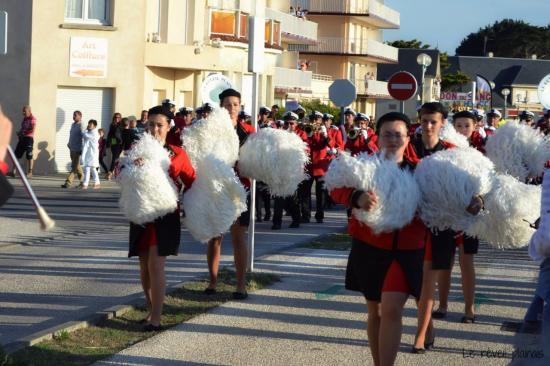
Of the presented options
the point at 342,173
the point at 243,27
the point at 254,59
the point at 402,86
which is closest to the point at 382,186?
the point at 342,173

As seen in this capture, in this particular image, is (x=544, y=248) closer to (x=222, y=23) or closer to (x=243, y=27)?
(x=222, y=23)

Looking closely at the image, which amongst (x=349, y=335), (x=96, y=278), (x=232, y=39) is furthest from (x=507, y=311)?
(x=232, y=39)

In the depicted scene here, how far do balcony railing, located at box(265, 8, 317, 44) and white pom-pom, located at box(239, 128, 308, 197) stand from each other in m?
40.6

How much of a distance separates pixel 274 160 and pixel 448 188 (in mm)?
3131

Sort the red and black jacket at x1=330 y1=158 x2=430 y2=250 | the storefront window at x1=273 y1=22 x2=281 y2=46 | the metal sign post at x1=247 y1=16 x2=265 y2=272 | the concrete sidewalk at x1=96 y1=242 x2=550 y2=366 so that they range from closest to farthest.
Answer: the red and black jacket at x1=330 y1=158 x2=430 y2=250 → the concrete sidewalk at x1=96 y1=242 x2=550 y2=366 → the metal sign post at x1=247 y1=16 x2=265 y2=272 → the storefront window at x1=273 y1=22 x2=281 y2=46

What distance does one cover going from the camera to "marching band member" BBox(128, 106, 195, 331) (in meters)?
8.51

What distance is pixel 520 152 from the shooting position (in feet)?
Result: 32.1

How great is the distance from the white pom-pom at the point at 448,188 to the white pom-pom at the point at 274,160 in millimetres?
2863

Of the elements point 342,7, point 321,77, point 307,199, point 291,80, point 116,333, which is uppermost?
point 342,7

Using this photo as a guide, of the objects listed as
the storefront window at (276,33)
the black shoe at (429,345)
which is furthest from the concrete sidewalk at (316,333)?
the storefront window at (276,33)

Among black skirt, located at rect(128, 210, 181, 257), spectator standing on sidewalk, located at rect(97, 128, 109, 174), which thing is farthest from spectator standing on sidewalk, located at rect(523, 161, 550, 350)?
spectator standing on sidewalk, located at rect(97, 128, 109, 174)

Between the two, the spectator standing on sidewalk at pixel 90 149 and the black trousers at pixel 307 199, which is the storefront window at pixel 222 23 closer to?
the spectator standing on sidewalk at pixel 90 149

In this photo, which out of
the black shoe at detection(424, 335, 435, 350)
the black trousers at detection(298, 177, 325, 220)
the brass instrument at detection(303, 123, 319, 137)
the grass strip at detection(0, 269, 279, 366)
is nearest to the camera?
the grass strip at detection(0, 269, 279, 366)

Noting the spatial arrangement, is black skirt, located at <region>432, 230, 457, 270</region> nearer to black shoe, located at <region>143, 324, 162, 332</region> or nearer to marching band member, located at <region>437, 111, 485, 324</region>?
marching band member, located at <region>437, 111, 485, 324</region>
